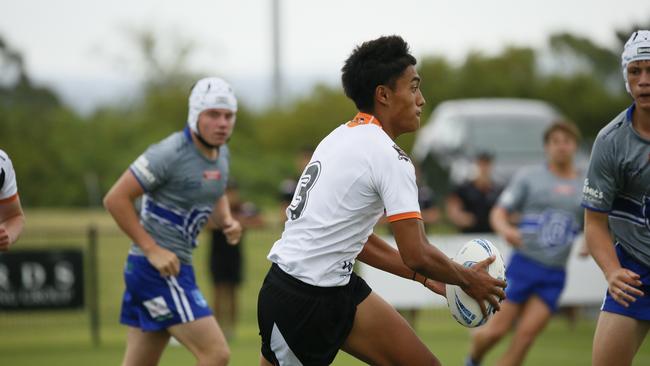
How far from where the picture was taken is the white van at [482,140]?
18578 mm

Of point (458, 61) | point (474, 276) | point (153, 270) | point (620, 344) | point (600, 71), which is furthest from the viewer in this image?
point (458, 61)

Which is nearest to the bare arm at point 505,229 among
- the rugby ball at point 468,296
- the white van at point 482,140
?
the rugby ball at point 468,296

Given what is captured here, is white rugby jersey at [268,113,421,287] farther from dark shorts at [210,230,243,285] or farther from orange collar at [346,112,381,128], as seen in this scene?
dark shorts at [210,230,243,285]

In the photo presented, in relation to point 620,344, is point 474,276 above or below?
above

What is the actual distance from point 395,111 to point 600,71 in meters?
27.3

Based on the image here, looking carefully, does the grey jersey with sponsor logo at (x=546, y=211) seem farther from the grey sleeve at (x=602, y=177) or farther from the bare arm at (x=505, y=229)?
the grey sleeve at (x=602, y=177)

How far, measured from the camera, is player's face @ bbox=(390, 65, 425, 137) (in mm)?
5188

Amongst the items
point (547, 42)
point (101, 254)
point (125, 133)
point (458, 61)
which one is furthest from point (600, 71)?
point (101, 254)

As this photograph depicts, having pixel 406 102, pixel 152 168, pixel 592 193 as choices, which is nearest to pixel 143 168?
pixel 152 168

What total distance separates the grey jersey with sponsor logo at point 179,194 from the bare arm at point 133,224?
0.14m

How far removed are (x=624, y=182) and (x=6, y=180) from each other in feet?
11.9

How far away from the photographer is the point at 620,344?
5.59 meters

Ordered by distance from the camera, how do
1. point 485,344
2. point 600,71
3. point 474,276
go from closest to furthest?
point 474,276
point 485,344
point 600,71

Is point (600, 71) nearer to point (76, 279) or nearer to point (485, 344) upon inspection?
point (76, 279)
